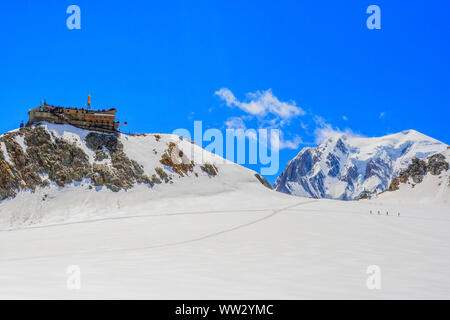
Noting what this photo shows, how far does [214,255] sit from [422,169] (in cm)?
9971

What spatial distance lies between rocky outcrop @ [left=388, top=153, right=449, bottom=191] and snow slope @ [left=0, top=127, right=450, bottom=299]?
2664 inches

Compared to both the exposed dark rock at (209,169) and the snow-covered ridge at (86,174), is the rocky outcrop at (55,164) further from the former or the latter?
the exposed dark rock at (209,169)

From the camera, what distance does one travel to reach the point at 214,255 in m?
19.3

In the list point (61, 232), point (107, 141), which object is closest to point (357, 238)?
point (61, 232)

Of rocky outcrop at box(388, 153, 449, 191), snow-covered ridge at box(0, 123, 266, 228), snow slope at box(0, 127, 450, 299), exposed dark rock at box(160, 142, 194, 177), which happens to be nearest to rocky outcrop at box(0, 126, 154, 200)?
snow-covered ridge at box(0, 123, 266, 228)

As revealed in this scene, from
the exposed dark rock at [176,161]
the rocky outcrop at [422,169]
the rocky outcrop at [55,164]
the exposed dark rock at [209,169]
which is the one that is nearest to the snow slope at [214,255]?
the rocky outcrop at [55,164]

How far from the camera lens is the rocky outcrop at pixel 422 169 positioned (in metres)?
99.2

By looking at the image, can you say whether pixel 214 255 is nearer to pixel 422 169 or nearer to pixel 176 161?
pixel 176 161

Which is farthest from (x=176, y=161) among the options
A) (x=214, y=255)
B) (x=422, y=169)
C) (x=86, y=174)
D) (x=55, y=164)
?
(x=422, y=169)

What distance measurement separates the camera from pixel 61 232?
114 feet

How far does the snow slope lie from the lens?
1190 cm

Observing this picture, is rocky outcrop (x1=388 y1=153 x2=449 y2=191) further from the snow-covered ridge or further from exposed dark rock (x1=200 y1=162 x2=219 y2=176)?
exposed dark rock (x1=200 y1=162 x2=219 y2=176)

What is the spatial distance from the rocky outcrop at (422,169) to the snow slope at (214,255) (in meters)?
67.7
